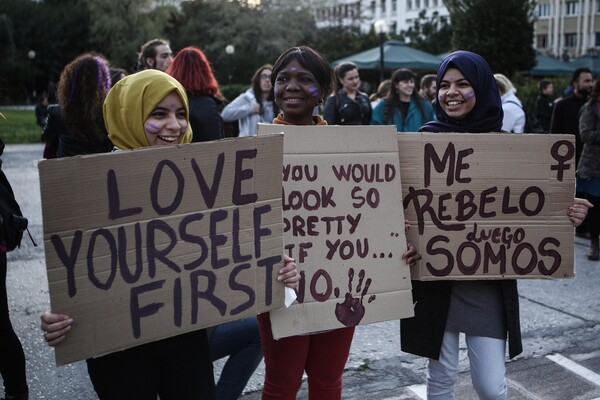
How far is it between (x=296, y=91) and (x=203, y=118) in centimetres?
185

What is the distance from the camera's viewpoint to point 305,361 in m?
2.49

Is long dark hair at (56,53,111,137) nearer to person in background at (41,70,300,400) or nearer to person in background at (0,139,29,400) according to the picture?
person in background at (0,139,29,400)

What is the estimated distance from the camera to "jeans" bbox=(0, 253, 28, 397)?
2.96 m

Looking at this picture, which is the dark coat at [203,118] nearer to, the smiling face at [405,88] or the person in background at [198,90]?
the person in background at [198,90]

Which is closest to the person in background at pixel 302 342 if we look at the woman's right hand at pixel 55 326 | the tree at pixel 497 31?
the woman's right hand at pixel 55 326

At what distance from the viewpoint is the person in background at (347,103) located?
6.41 meters

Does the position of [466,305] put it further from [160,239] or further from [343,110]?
[343,110]

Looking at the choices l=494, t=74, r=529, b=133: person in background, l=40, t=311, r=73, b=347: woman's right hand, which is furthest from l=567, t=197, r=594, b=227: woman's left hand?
l=494, t=74, r=529, b=133: person in background

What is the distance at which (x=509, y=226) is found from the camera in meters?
2.56

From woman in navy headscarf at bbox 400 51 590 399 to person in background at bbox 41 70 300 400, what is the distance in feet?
2.37

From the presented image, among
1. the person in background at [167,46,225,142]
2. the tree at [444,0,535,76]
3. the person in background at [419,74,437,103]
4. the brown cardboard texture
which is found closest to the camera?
the brown cardboard texture

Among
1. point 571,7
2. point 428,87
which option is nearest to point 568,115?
point 428,87

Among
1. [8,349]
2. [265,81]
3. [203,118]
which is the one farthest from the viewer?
[265,81]

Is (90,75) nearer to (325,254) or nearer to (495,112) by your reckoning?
(325,254)
